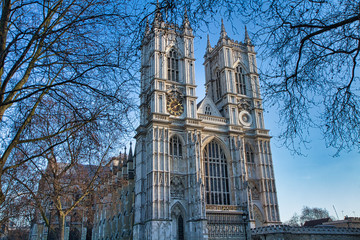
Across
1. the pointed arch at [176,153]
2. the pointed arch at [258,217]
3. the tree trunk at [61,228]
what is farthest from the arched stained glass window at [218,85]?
the tree trunk at [61,228]

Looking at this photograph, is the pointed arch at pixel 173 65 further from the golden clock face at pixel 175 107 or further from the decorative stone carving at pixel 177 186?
the decorative stone carving at pixel 177 186

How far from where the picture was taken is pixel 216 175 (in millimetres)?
35250

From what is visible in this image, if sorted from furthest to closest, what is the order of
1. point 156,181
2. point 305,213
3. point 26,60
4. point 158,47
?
point 305,213
point 158,47
point 156,181
point 26,60

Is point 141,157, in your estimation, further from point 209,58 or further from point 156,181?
point 209,58

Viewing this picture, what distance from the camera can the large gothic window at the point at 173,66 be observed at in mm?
37750

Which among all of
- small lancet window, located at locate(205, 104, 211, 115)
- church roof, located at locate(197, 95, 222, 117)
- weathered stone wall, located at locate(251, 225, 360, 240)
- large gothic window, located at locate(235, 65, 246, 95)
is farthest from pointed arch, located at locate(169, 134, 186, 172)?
large gothic window, located at locate(235, 65, 246, 95)

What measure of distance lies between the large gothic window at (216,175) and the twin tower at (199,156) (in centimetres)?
10

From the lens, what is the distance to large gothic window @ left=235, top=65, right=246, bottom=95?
40809 millimetres

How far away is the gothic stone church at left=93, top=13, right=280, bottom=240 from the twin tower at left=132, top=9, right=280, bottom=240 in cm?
9

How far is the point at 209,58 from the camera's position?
44.4 metres

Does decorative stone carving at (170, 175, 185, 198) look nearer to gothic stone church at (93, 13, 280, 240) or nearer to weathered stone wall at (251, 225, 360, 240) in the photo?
gothic stone church at (93, 13, 280, 240)

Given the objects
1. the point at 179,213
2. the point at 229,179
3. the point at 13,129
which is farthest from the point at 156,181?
the point at 13,129

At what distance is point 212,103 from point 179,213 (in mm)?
13810

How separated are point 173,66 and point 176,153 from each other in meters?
10.5
